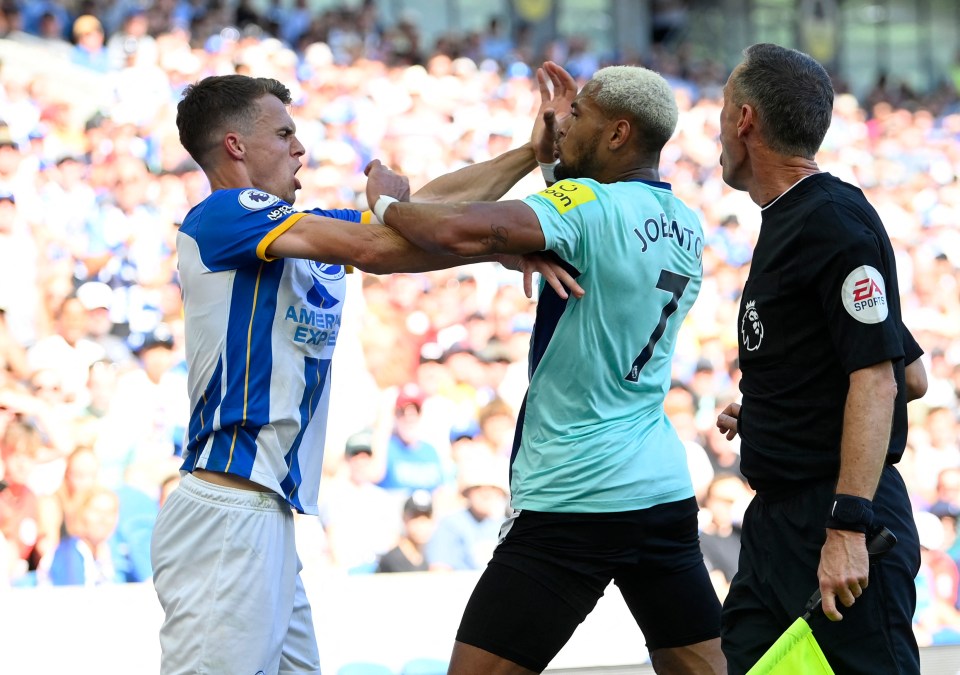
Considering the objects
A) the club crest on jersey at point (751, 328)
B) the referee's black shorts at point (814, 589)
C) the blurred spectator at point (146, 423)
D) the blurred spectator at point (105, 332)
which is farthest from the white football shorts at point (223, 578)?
the blurred spectator at point (105, 332)

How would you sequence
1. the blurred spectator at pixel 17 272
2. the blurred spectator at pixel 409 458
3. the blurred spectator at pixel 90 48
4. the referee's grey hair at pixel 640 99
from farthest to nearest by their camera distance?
1. the blurred spectator at pixel 90 48
2. the blurred spectator at pixel 17 272
3. the blurred spectator at pixel 409 458
4. the referee's grey hair at pixel 640 99

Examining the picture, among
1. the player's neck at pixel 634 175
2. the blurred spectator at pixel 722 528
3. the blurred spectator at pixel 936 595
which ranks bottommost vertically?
the blurred spectator at pixel 936 595

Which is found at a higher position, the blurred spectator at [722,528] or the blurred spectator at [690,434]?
the blurred spectator at [690,434]

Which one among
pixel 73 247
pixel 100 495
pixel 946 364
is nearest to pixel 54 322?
pixel 73 247

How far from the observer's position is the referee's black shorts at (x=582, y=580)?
2994mm

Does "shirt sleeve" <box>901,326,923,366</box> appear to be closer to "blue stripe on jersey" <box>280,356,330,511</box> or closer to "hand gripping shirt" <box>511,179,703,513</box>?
"hand gripping shirt" <box>511,179,703,513</box>

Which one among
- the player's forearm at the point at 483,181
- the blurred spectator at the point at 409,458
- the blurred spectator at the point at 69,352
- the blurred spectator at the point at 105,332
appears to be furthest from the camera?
the blurred spectator at the point at 105,332

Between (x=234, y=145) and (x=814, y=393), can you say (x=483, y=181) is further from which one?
(x=814, y=393)

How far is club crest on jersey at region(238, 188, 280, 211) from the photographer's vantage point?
9.96 feet

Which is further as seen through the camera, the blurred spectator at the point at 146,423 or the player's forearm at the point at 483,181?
the blurred spectator at the point at 146,423

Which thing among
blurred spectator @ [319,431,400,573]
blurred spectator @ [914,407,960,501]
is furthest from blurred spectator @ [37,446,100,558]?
blurred spectator @ [914,407,960,501]

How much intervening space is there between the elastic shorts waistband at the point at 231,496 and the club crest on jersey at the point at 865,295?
1.53m

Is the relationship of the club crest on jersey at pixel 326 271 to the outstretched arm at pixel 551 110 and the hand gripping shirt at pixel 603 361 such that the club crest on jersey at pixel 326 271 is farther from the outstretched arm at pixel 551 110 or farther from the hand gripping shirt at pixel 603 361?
the outstretched arm at pixel 551 110

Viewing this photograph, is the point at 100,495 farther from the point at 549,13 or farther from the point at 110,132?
the point at 549,13
